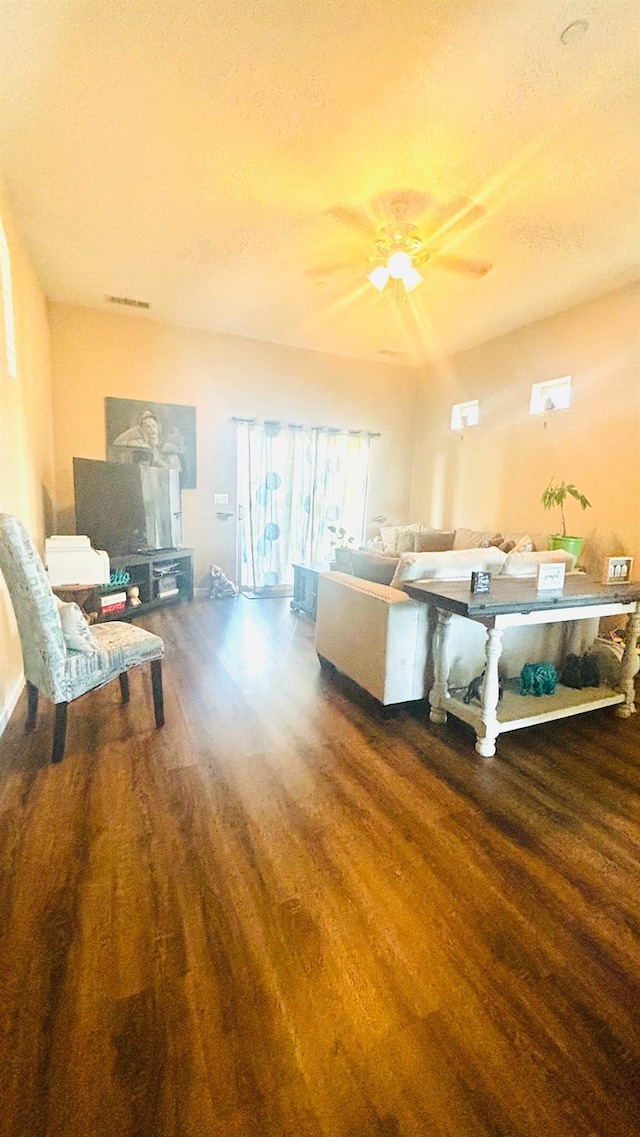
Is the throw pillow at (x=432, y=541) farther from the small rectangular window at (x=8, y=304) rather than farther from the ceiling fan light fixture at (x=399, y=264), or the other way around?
the small rectangular window at (x=8, y=304)

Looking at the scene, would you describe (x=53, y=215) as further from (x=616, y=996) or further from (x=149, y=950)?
(x=616, y=996)

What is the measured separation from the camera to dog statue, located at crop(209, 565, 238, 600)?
5406 millimetres

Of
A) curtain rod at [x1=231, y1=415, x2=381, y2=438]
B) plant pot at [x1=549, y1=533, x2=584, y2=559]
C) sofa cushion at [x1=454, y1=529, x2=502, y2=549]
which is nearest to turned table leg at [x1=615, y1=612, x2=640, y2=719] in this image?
plant pot at [x1=549, y1=533, x2=584, y2=559]

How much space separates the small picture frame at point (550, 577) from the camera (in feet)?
7.70

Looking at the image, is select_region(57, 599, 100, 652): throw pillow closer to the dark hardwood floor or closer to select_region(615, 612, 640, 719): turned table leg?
the dark hardwood floor

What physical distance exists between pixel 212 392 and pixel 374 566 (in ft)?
11.5

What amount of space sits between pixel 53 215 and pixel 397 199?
2217mm

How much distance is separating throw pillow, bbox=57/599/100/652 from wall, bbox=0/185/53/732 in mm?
581

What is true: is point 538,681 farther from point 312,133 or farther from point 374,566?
point 312,133

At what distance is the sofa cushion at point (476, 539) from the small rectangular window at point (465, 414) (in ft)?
4.64

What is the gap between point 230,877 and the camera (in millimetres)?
1510

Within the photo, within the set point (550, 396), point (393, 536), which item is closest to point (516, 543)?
point (393, 536)

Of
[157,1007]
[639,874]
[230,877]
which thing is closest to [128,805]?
[230,877]

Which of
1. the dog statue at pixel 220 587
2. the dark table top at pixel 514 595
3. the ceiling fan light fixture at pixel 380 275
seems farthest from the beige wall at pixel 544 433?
the dog statue at pixel 220 587
